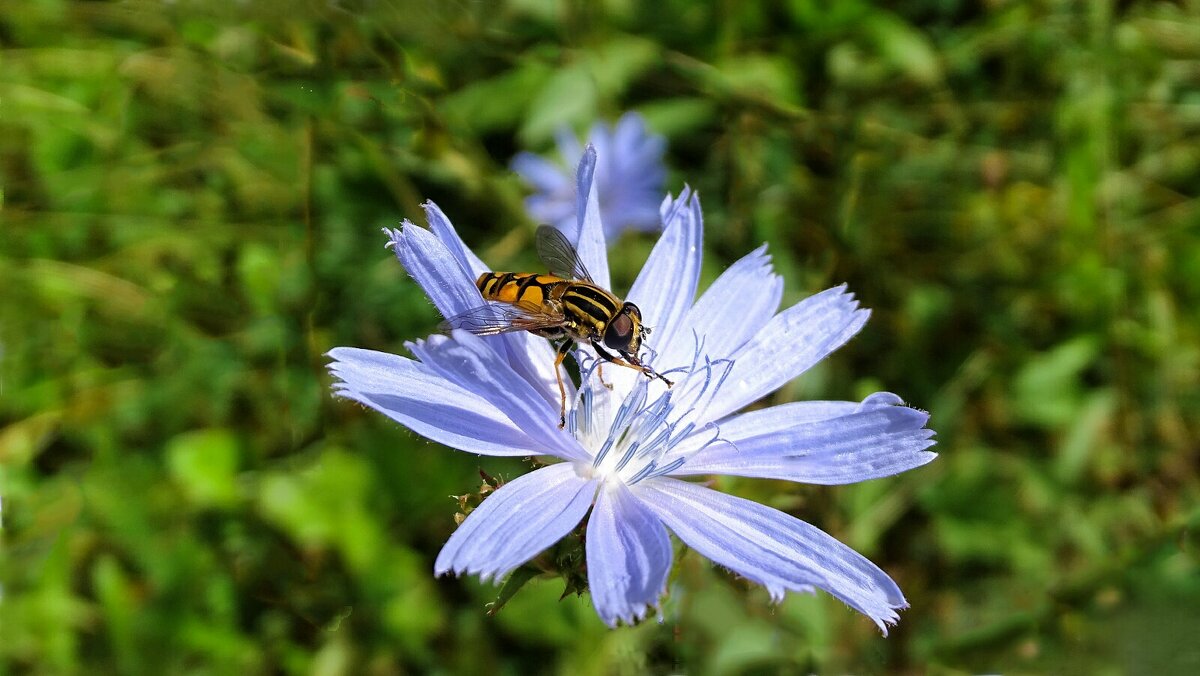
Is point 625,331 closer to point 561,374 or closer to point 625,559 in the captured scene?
point 561,374

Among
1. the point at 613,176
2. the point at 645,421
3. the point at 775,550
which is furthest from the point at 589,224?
the point at 613,176

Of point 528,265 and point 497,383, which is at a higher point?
point 497,383

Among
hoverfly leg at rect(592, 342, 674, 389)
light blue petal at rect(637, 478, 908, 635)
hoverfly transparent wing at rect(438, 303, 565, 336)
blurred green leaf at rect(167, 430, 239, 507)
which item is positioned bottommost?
blurred green leaf at rect(167, 430, 239, 507)

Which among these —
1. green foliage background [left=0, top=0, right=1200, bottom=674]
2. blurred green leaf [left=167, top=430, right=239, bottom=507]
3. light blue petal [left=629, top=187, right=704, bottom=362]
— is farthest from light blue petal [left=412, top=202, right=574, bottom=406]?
blurred green leaf [left=167, top=430, right=239, bottom=507]

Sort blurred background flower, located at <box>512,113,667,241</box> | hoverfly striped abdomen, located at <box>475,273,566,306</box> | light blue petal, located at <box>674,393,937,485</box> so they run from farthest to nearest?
blurred background flower, located at <box>512,113,667,241</box> → hoverfly striped abdomen, located at <box>475,273,566,306</box> → light blue petal, located at <box>674,393,937,485</box>

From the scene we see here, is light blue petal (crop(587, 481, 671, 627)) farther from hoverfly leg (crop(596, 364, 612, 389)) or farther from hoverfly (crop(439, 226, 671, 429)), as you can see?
hoverfly leg (crop(596, 364, 612, 389))

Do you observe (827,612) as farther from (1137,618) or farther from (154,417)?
(154,417)
